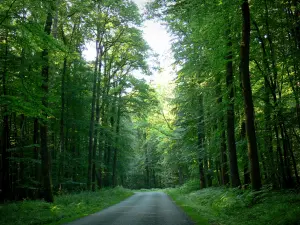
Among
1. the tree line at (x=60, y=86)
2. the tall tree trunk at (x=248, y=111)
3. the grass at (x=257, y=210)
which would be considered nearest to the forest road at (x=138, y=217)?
the grass at (x=257, y=210)

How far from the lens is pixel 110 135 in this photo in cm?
2686

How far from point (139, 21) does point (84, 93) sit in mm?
8588

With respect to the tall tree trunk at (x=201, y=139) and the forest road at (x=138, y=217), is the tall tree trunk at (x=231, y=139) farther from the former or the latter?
the tall tree trunk at (x=201, y=139)

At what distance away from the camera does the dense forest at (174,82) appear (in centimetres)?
1080

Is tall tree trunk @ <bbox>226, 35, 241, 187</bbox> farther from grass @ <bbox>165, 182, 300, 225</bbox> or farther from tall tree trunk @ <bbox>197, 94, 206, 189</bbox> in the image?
tall tree trunk @ <bbox>197, 94, 206, 189</bbox>

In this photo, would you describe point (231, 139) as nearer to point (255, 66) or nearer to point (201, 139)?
point (255, 66)

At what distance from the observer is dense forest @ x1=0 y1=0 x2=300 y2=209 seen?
10.8 metres

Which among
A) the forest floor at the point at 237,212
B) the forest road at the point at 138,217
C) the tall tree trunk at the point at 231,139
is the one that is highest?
the tall tree trunk at the point at 231,139

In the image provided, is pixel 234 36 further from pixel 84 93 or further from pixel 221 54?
pixel 84 93

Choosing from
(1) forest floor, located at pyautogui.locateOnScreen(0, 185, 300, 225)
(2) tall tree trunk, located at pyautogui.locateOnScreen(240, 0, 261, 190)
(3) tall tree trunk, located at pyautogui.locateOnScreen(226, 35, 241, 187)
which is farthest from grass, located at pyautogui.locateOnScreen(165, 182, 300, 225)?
(3) tall tree trunk, located at pyautogui.locateOnScreen(226, 35, 241, 187)

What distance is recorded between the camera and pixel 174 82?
851 inches

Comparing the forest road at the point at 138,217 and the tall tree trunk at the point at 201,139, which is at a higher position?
the tall tree trunk at the point at 201,139

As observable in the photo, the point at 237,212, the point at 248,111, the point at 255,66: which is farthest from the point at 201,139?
the point at 237,212

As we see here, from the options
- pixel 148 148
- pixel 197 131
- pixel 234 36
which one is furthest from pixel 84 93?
pixel 148 148
